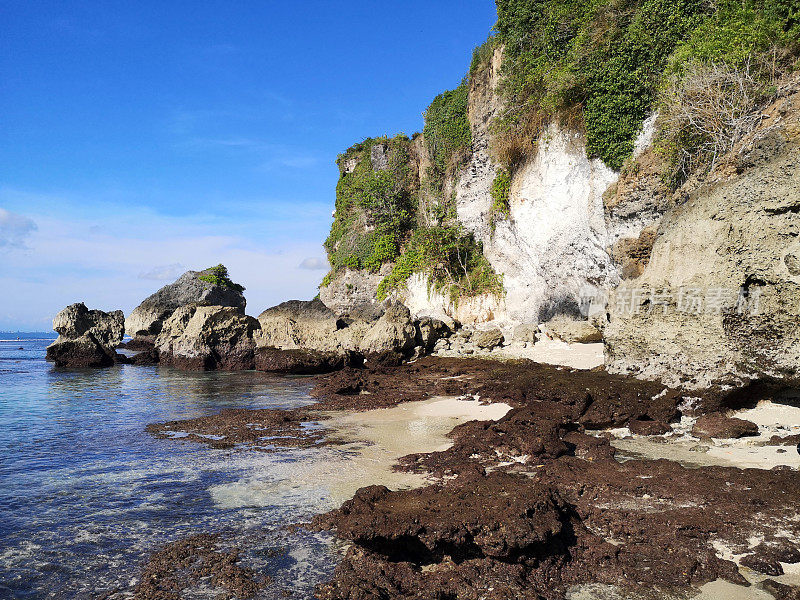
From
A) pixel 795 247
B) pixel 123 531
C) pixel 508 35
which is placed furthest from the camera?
pixel 508 35

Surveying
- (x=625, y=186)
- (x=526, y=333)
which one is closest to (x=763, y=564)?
(x=625, y=186)

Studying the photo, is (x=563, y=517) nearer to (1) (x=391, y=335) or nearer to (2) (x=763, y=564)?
(2) (x=763, y=564)

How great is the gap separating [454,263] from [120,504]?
22122mm

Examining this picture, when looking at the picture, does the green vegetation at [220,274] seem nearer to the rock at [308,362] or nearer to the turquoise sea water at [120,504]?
the rock at [308,362]

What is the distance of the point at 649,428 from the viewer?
7.79 metres

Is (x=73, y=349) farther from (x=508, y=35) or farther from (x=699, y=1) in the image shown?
(x=699, y=1)

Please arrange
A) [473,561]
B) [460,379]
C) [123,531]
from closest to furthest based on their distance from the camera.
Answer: [473,561] < [123,531] < [460,379]

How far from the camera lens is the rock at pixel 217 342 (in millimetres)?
22203

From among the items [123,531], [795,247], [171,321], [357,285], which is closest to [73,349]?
[171,321]

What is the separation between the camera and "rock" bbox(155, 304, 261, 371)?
2220 centimetres

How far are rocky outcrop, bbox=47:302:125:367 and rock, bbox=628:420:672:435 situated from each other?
2473 centimetres

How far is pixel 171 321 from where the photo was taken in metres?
24.6

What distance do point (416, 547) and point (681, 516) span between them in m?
2.51

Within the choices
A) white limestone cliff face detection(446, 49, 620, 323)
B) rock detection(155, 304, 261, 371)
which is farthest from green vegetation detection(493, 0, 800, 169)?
rock detection(155, 304, 261, 371)
